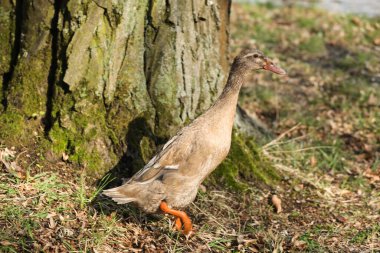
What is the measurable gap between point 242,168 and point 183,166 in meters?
1.29

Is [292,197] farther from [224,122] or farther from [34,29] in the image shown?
[34,29]

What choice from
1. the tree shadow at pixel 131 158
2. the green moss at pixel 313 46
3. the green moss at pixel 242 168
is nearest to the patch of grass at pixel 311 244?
the green moss at pixel 242 168

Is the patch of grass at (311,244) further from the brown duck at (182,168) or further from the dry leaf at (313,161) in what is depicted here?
the dry leaf at (313,161)

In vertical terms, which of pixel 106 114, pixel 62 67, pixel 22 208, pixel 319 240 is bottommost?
pixel 319 240

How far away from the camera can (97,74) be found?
554cm

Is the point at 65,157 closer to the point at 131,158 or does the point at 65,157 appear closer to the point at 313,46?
the point at 131,158

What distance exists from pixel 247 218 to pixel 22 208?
2000 mm

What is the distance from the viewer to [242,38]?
1078cm

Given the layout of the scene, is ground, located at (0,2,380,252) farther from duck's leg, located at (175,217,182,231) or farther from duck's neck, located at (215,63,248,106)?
duck's neck, located at (215,63,248,106)

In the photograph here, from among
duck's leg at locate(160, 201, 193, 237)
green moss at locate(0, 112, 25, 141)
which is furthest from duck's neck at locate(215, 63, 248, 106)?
green moss at locate(0, 112, 25, 141)

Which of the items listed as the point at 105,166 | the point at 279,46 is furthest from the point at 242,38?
the point at 105,166

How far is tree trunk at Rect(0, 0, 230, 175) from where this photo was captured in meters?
5.48

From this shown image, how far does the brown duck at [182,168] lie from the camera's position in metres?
5.08

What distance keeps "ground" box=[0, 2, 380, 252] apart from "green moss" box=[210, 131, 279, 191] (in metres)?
0.09
